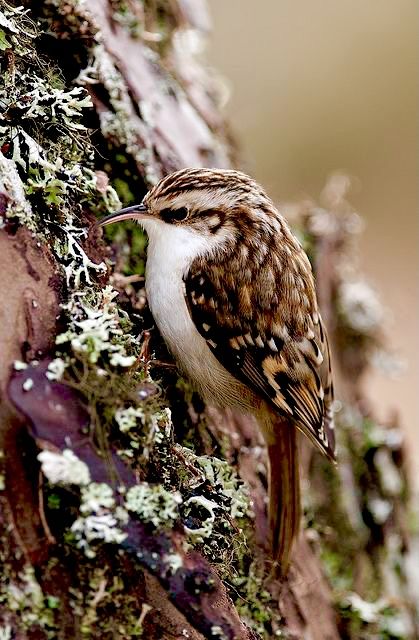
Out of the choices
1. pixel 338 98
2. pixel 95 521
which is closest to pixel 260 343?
pixel 95 521

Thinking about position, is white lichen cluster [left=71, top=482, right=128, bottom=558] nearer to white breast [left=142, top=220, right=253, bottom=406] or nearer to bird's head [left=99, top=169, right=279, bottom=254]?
white breast [left=142, top=220, right=253, bottom=406]

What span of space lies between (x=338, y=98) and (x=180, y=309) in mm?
4760

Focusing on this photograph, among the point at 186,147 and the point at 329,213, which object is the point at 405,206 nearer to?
the point at 329,213

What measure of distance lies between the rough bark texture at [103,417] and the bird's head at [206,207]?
0.30 ft

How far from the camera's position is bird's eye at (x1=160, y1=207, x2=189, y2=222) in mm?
1845

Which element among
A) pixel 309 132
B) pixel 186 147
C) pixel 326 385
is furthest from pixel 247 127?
pixel 326 385

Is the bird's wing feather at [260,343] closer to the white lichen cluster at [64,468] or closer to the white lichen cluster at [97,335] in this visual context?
the white lichen cluster at [97,335]

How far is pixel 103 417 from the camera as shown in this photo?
1.30 m

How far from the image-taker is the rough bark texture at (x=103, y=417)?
1.25m

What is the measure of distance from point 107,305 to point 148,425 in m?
0.24

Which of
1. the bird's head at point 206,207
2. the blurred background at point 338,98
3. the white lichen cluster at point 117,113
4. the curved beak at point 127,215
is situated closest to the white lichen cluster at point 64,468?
the curved beak at point 127,215

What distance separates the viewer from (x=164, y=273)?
181cm

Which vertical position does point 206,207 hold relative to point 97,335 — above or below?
above

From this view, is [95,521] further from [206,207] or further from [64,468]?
[206,207]
